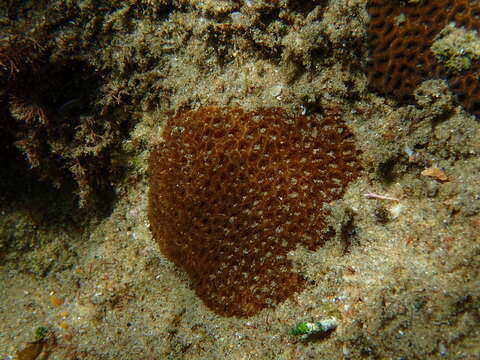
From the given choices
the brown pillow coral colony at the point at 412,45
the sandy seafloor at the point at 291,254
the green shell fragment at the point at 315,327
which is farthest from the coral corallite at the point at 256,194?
the brown pillow coral colony at the point at 412,45

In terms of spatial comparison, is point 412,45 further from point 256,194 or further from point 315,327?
point 315,327

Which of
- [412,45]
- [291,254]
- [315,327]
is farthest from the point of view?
[291,254]

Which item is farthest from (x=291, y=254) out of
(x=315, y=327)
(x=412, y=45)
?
(x=412, y=45)

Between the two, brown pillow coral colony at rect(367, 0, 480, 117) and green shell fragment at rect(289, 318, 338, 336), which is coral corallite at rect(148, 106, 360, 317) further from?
brown pillow coral colony at rect(367, 0, 480, 117)

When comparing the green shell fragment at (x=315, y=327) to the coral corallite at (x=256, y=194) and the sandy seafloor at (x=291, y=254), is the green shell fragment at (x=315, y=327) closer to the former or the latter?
the sandy seafloor at (x=291, y=254)

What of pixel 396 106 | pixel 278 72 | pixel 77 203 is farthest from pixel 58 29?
pixel 396 106

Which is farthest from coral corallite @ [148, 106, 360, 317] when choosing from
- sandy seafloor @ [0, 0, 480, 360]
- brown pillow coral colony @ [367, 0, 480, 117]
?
brown pillow coral colony @ [367, 0, 480, 117]
